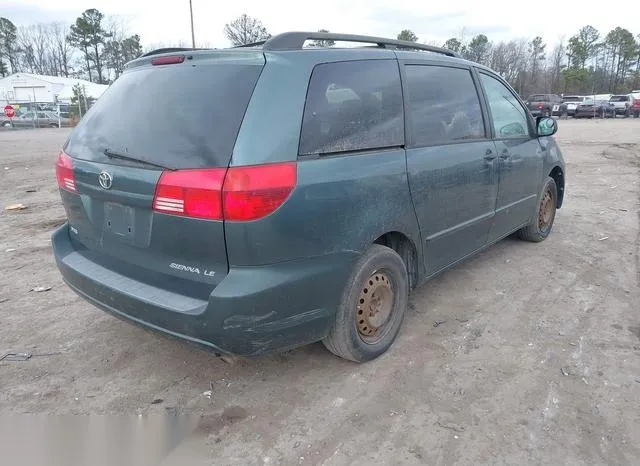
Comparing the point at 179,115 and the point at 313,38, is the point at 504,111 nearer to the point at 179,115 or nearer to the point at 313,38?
the point at 313,38

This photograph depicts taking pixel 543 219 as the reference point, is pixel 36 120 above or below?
above

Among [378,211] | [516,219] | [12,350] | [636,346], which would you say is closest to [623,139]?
[516,219]

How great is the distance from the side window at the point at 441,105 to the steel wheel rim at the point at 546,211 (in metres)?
1.84

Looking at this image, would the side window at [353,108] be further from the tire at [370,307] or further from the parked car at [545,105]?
the parked car at [545,105]

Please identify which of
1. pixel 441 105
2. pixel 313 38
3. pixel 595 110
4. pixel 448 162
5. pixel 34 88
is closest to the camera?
pixel 313 38

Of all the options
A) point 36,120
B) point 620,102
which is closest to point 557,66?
point 620,102

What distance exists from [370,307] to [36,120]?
38.5 metres

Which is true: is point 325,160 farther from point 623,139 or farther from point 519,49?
point 519,49

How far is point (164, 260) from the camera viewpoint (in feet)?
8.30

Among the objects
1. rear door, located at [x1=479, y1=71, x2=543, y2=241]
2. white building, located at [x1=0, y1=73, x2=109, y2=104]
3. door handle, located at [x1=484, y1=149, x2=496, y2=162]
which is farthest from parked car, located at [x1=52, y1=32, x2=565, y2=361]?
white building, located at [x1=0, y1=73, x2=109, y2=104]

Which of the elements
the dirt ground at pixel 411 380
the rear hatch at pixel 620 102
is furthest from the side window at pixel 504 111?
the rear hatch at pixel 620 102

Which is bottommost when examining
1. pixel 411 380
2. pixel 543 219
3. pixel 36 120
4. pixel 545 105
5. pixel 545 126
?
pixel 411 380

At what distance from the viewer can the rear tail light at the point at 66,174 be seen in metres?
2.92

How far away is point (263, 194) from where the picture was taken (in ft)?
7.57
